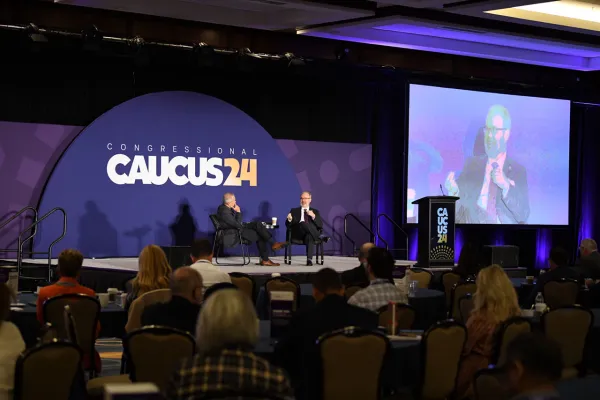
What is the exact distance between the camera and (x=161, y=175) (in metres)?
14.9

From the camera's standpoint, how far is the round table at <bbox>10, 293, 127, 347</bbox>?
6488 millimetres

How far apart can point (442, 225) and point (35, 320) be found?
9598mm

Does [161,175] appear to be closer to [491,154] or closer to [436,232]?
[436,232]

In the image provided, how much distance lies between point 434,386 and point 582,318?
5.06ft

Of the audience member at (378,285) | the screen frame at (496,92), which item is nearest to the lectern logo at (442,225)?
the screen frame at (496,92)

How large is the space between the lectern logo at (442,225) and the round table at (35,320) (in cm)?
867

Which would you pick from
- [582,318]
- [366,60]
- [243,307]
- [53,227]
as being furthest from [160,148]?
[243,307]

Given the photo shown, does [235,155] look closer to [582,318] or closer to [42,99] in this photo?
[42,99]

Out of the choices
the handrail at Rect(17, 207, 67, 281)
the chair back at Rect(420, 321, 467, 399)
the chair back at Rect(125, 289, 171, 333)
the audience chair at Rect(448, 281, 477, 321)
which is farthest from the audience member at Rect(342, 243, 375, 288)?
the handrail at Rect(17, 207, 67, 281)

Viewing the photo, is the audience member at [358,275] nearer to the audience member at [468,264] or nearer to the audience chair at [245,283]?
the audience chair at [245,283]

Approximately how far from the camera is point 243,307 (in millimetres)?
3182

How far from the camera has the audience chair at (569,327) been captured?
644 cm

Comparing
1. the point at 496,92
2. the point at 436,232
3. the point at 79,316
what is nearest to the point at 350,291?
the point at 79,316

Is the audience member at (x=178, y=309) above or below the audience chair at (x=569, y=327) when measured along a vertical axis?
above
